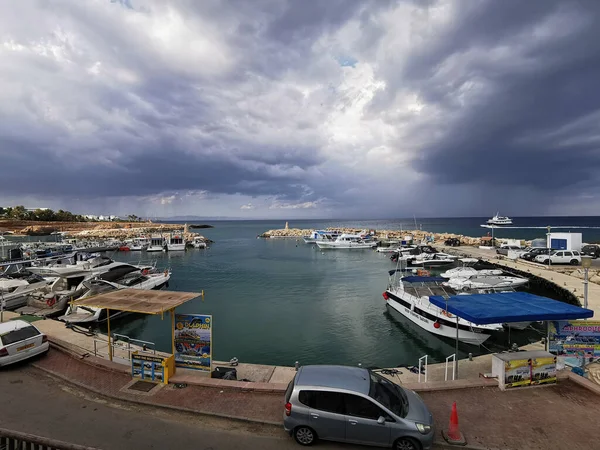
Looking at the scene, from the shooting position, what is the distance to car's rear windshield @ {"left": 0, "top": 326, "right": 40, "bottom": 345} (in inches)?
479

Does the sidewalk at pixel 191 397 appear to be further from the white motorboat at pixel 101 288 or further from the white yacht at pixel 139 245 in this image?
the white yacht at pixel 139 245

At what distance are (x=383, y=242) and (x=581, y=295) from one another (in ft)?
228

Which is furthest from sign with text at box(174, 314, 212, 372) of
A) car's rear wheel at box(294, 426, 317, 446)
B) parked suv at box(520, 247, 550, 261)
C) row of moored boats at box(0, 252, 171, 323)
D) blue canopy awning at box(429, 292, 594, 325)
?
parked suv at box(520, 247, 550, 261)

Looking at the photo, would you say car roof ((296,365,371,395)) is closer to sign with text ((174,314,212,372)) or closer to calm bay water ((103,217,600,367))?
sign with text ((174,314,212,372))

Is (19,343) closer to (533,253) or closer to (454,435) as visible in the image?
(454,435)

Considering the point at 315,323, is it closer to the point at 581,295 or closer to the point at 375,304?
the point at 375,304

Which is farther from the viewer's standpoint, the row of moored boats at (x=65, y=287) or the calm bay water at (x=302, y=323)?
the row of moored boats at (x=65, y=287)

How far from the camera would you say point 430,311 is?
2241 cm

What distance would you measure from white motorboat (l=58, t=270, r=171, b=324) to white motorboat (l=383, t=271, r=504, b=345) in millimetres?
22494

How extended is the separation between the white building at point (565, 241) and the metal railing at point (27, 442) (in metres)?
54.3

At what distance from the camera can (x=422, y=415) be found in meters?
7.75

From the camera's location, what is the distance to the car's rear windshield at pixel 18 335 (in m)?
12.2

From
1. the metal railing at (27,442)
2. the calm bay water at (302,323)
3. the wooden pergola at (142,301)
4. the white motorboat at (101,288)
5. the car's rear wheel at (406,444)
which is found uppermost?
the wooden pergola at (142,301)

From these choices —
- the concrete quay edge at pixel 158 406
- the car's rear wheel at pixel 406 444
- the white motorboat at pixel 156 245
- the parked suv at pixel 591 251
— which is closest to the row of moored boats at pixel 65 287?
the concrete quay edge at pixel 158 406
